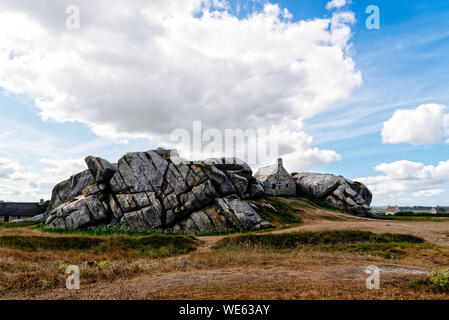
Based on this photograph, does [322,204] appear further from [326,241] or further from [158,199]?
[158,199]

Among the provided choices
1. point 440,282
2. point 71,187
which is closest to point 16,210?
point 71,187

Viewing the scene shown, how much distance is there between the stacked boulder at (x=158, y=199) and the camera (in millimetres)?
33812

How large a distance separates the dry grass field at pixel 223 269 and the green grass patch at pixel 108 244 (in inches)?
2.9

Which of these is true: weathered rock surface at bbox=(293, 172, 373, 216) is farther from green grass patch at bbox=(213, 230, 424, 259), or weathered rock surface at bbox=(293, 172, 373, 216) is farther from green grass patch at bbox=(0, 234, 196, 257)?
green grass patch at bbox=(0, 234, 196, 257)

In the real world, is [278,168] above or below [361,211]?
above

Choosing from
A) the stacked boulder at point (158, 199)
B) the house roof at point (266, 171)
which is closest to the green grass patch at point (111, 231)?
the stacked boulder at point (158, 199)

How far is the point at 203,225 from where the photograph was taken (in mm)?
33281

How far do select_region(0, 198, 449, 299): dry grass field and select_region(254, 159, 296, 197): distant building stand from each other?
30467mm

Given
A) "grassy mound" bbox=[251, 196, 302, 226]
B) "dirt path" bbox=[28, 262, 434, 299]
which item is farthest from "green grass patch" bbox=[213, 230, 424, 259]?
"grassy mound" bbox=[251, 196, 302, 226]

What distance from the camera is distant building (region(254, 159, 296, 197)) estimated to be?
183 feet

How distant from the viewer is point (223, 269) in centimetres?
1309
